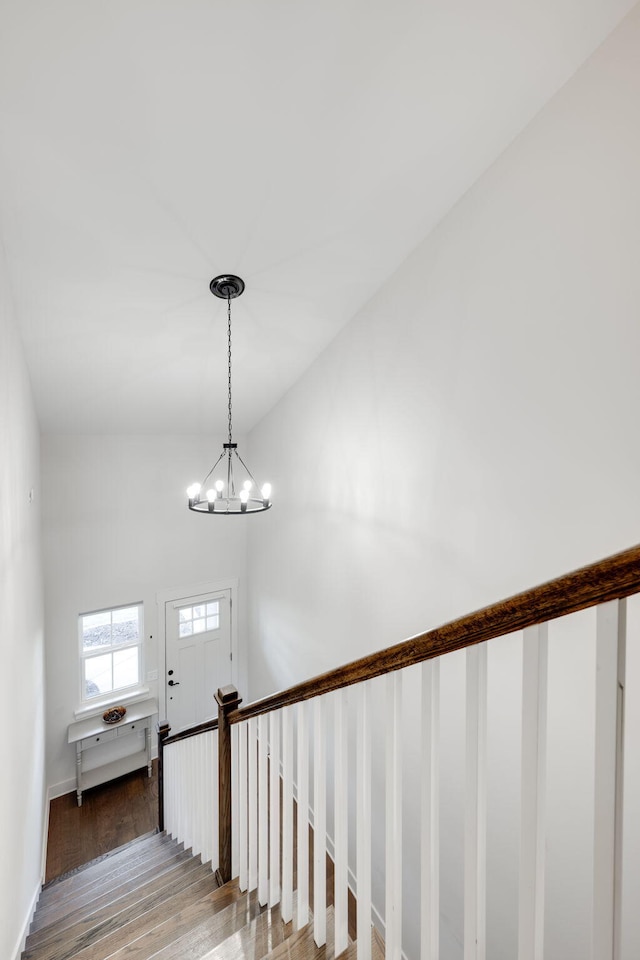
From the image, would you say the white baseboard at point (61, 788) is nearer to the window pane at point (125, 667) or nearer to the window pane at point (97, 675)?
the window pane at point (97, 675)

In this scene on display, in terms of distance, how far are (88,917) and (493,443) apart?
3142 millimetres

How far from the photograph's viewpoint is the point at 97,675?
4.80m

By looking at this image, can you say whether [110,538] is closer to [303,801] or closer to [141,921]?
[141,921]

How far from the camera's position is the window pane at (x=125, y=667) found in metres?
4.92

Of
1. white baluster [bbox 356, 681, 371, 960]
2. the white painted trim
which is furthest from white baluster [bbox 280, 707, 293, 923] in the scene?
the white painted trim

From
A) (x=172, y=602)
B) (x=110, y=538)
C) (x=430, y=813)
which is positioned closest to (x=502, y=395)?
(x=430, y=813)

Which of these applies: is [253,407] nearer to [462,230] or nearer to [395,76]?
[462,230]

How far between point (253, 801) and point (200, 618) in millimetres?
3751

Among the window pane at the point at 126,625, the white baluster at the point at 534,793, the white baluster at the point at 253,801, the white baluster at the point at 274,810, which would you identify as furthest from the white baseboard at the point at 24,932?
the white baluster at the point at 534,793

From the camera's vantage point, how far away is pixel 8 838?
197 cm

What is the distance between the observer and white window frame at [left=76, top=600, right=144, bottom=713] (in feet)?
15.3

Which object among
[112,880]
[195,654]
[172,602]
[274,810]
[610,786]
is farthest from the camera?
[195,654]

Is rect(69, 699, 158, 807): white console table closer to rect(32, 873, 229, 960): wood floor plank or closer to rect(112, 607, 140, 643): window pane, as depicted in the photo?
rect(112, 607, 140, 643): window pane

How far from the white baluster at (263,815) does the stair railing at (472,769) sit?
0.04 ft
